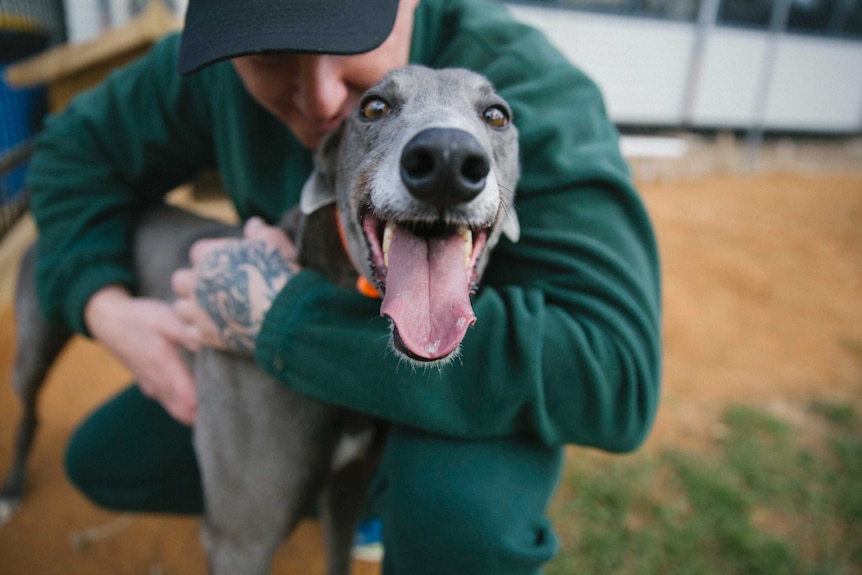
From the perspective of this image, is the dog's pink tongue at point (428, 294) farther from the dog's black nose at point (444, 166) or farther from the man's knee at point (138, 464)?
the man's knee at point (138, 464)

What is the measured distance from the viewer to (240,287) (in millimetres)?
1556

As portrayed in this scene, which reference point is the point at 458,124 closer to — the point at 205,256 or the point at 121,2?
the point at 205,256

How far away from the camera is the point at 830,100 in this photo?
1402cm

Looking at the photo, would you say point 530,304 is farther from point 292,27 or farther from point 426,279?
point 292,27

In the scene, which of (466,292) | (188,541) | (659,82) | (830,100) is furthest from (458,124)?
(830,100)

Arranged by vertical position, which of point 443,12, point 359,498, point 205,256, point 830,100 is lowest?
point 830,100

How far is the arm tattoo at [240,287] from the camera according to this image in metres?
1.54

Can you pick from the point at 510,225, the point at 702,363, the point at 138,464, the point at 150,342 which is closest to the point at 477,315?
the point at 510,225

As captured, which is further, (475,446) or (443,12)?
(443,12)

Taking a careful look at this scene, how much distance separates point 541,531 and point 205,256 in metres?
1.16

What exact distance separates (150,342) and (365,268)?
0.91 m

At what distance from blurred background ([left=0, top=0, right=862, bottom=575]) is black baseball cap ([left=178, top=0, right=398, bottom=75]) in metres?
2.11

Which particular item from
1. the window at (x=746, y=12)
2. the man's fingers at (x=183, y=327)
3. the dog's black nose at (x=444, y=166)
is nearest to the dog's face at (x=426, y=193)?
the dog's black nose at (x=444, y=166)

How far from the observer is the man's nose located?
156 centimetres
